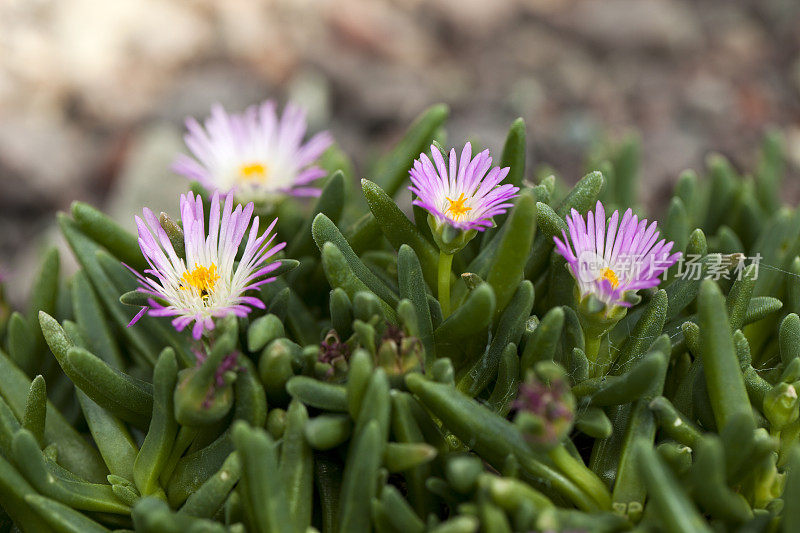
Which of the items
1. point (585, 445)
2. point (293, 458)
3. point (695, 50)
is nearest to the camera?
point (293, 458)

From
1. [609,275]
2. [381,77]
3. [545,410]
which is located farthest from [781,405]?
[381,77]

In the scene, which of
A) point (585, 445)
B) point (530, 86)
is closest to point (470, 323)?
point (585, 445)

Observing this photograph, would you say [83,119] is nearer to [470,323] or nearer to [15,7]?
[15,7]

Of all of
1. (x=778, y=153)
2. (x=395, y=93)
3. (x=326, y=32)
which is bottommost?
(x=778, y=153)

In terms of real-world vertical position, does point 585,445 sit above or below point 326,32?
below

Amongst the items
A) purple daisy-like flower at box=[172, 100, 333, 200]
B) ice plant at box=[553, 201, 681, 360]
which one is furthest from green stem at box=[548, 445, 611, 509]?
purple daisy-like flower at box=[172, 100, 333, 200]

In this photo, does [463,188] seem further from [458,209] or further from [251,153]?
[251,153]
